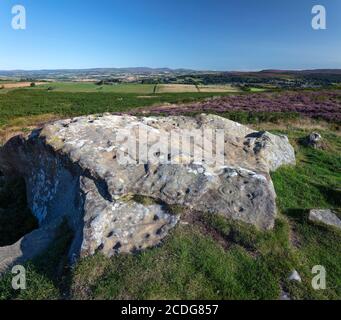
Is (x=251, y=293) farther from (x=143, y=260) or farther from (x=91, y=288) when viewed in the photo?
(x=91, y=288)

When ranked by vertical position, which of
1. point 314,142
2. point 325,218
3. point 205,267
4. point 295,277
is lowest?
point 295,277

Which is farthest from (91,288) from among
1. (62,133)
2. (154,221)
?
(62,133)

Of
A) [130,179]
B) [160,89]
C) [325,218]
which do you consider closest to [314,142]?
[325,218]

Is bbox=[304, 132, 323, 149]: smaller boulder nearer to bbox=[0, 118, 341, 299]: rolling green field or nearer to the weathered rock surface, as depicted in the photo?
the weathered rock surface

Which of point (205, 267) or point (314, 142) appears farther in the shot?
point (314, 142)

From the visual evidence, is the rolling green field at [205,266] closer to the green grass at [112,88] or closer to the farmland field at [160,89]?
the farmland field at [160,89]

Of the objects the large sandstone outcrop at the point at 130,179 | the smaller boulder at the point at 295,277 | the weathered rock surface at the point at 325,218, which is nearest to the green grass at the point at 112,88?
the large sandstone outcrop at the point at 130,179

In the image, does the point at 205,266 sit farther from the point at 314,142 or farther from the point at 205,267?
the point at 314,142
